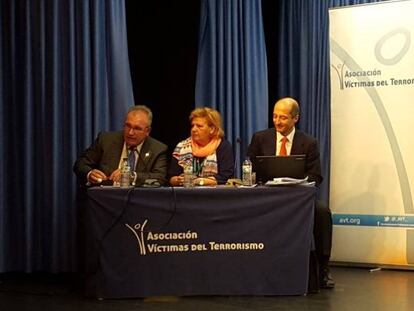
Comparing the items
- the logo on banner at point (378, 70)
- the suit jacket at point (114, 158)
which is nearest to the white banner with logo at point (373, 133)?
the logo on banner at point (378, 70)

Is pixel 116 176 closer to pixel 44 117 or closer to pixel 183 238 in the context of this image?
pixel 183 238

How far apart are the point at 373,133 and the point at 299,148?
879 mm

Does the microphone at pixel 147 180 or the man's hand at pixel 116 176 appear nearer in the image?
the microphone at pixel 147 180

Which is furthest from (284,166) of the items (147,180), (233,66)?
(233,66)

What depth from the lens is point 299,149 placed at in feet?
14.5

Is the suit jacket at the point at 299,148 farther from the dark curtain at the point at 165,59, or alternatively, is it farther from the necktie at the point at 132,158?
the dark curtain at the point at 165,59

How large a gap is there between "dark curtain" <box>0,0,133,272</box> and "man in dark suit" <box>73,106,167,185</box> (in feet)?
1.60

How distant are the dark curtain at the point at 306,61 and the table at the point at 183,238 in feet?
5.70

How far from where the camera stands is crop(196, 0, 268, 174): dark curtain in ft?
17.8

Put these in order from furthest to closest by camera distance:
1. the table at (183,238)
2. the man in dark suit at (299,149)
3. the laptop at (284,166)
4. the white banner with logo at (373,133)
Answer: the white banner with logo at (373,133) < the man in dark suit at (299,149) < the laptop at (284,166) < the table at (183,238)

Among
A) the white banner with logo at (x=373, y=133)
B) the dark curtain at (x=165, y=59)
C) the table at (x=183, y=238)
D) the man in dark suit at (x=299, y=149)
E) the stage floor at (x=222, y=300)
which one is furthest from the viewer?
the dark curtain at (x=165, y=59)

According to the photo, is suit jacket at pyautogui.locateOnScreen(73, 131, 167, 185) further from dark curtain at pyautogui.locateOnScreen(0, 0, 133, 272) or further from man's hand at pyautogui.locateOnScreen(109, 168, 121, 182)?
dark curtain at pyautogui.locateOnScreen(0, 0, 133, 272)

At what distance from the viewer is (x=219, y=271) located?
148 inches

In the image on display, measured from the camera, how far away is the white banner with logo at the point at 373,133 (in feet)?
16.0
